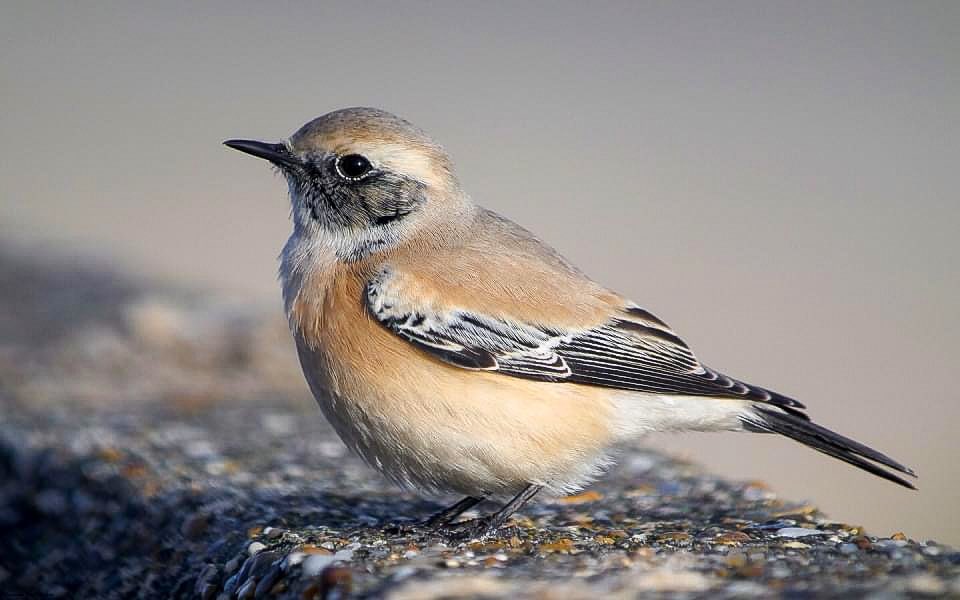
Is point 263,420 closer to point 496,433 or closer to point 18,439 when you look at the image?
point 18,439

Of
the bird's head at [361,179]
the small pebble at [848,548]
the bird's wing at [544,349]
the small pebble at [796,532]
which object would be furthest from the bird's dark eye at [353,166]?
the small pebble at [848,548]

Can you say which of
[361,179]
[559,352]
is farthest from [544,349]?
[361,179]

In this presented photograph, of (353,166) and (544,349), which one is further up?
(353,166)

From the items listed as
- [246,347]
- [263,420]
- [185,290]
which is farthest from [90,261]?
[263,420]

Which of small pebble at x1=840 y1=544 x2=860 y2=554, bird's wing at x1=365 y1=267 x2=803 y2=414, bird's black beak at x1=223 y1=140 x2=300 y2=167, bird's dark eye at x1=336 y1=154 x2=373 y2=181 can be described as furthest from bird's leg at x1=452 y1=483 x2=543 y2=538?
bird's black beak at x1=223 y1=140 x2=300 y2=167

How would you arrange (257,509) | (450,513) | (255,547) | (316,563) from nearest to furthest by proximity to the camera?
(316,563)
(255,547)
(257,509)
(450,513)

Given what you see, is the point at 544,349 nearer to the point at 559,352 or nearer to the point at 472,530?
the point at 559,352
